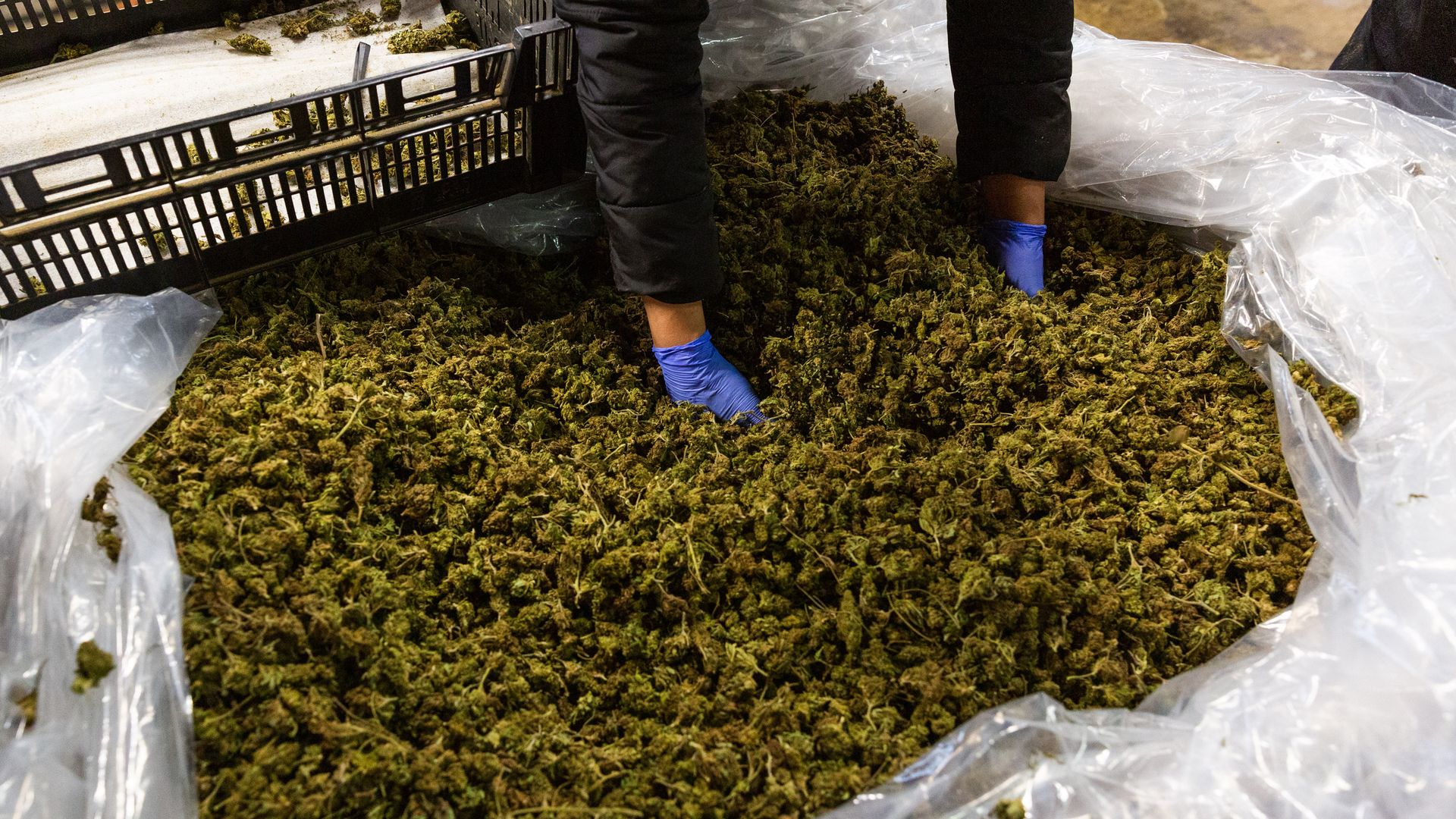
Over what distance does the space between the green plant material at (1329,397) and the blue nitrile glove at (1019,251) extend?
1.33ft

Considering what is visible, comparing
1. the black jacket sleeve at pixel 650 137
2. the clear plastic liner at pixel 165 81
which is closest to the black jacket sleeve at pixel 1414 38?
the black jacket sleeve at pixel 650 137

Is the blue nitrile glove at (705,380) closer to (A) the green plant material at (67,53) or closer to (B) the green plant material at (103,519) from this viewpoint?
(B) the green plant material at (103,519)

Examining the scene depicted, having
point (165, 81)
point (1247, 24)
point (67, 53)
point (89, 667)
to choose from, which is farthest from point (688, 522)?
point (1247, 24)

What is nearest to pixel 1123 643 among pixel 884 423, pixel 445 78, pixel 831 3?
pixel 884 423

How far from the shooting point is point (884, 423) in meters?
1.25

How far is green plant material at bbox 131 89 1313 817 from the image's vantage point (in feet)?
3.00

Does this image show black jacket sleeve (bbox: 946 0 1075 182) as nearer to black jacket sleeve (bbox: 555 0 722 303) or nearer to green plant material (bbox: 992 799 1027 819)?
black jacket sleeve (bbox: 555 0 722 303)

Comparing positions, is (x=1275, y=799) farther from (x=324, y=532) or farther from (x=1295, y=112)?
(x=1295, y=112)

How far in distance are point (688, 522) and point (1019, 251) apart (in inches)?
31.3

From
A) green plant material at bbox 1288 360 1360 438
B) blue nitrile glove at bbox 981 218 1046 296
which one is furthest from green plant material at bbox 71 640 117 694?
green plant material at bbox 1288 360 1360 438

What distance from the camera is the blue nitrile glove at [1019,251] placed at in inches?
57.9

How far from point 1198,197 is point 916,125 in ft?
1.77

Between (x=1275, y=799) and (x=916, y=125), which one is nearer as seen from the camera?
(x=1275, y=799)

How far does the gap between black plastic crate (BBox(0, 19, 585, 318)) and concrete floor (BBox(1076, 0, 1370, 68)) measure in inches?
84.0
